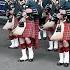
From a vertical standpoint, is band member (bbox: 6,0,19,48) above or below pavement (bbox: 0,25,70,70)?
above

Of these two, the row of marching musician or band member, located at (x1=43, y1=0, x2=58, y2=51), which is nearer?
the row of marching musician

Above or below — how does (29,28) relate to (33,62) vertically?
above

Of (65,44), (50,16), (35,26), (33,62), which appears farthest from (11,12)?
(65,44)

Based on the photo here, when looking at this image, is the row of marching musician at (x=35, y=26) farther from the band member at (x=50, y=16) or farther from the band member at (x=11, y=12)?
the band member at (x=11, y=12)

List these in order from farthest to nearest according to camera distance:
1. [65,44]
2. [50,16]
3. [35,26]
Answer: [50,16] < [35,26] < [65,44]

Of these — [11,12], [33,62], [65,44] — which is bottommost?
[33,62]

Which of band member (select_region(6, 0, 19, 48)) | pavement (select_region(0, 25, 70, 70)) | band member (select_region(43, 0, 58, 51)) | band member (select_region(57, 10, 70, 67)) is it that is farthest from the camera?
band member (select_region(6, 0, 19, 48))

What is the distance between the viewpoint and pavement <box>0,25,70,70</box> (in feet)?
25.4

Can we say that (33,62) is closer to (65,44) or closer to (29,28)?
(29,28)

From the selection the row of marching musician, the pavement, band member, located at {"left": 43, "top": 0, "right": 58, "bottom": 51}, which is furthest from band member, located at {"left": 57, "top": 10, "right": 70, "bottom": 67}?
band member, located at {"left": 43, "top": 0, "right": 58, "bottom": 51}

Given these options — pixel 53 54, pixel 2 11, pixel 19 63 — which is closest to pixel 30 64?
pixel 19 63

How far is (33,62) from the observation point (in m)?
8.12

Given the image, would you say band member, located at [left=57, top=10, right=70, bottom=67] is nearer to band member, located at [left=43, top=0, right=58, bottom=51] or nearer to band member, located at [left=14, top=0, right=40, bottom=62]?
band member, located at [left=14, top=0, right=40, bottom=62]

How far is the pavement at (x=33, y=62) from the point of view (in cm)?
774
